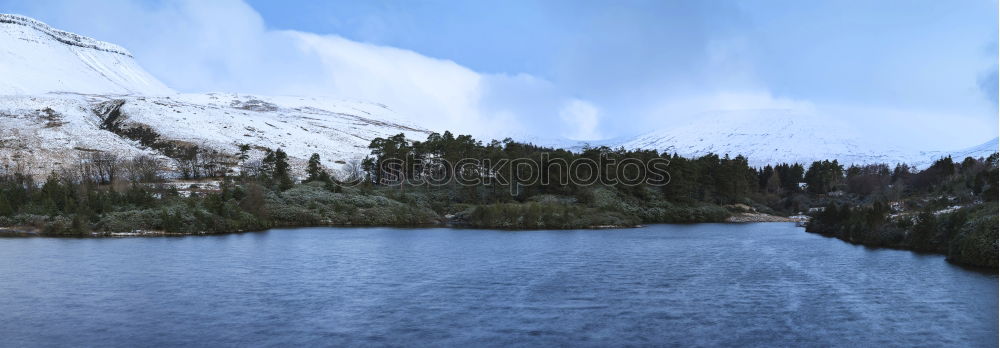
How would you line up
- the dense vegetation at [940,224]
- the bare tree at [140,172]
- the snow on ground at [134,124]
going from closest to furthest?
the dense vegetation at [940,224]
the bare tree at [140,172]
the snow on ground at [134,124]

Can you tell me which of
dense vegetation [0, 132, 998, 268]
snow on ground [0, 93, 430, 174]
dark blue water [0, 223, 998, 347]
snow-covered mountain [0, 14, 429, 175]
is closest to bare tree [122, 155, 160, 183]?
dense vegetation [0, 132, 998, 268]

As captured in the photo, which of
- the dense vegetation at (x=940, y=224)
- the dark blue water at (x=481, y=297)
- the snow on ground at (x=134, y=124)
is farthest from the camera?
the snow on ground at (x=134, y=124)

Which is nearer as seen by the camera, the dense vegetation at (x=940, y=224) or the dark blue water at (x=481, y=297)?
the dark blue water at (x=481, y=297)

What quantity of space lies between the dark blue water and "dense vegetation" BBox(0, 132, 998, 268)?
958 centimetres

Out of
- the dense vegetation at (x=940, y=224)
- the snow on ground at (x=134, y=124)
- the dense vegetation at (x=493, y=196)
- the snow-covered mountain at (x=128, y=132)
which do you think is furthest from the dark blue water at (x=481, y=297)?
the snow on ground at (x=134, y=124)

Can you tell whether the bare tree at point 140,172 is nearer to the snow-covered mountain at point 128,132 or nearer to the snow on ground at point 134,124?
the snow-covered mountain at point 128,132

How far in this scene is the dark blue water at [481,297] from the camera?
740 inches

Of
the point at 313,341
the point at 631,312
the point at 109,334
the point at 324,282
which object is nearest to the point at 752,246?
the point at 631,312

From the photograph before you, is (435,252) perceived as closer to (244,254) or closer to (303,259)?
(303,259)

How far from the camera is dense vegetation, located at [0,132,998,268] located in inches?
1998

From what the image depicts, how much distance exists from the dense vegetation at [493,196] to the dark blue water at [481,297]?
31.4 ft

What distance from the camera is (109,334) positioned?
18.7 meters

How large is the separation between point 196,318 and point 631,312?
1382 centimetres

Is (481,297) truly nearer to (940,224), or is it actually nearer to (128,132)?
(940,224)
